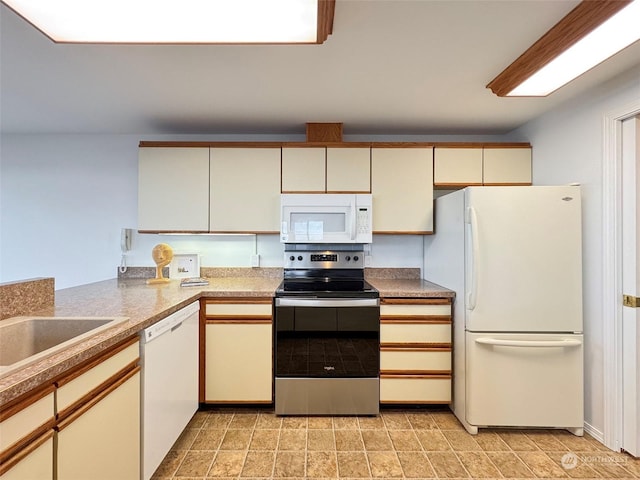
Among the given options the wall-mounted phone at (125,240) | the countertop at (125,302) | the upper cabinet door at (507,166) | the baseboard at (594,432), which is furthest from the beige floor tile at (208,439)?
the upper cabinet door at (507,166)

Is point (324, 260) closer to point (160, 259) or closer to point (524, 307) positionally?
point (160, 259)

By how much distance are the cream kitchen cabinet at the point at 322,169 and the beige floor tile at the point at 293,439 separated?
1733 mm

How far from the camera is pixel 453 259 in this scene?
7.47 feet

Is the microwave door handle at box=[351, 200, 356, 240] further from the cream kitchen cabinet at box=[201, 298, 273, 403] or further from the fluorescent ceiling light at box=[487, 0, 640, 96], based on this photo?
the fluorescent ceiling light at box=[487, 0, 640, 96]

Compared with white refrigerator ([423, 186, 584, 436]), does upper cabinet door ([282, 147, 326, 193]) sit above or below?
above

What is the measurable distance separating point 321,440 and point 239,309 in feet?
3.26

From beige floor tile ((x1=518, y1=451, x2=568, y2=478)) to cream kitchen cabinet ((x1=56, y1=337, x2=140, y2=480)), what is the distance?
2037 millimetres

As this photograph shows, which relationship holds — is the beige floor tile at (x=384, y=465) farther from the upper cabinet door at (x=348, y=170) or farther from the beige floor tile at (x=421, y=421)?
the upper cabinet door at (x=348, y=170)

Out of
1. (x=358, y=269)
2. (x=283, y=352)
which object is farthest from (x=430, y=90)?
(x=283, y=352)

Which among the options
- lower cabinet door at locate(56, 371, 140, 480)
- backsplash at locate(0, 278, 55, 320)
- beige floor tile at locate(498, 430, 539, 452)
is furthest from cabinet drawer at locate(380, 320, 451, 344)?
backsplash at locate(0, 278, 55, 320)

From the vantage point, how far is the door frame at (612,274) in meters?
1.86

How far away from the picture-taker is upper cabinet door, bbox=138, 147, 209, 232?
2594mm

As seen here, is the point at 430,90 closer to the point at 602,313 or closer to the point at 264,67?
the point at 264,67

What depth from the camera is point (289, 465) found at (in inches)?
69.4
